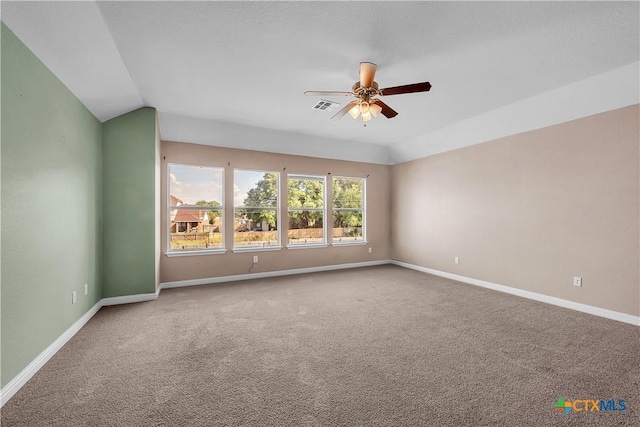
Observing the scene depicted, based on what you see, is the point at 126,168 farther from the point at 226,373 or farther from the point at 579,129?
the point at 579,129

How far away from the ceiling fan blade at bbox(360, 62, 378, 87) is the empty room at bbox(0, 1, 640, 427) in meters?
0.02

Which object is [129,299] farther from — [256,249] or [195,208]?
[256,249]

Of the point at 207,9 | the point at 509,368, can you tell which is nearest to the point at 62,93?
the point at 207,9

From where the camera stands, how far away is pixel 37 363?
7.12 feet

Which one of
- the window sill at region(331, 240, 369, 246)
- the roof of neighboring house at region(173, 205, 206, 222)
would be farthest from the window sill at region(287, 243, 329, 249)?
the roof of neighboring house at region(173, 205, 206, 222)

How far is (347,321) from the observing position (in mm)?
3189

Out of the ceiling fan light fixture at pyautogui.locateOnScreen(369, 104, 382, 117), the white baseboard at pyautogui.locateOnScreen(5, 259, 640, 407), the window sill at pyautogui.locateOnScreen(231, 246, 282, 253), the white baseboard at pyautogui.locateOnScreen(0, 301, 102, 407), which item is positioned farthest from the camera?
the window sill at pyautogui.locateOnScreen(231, 246, 282, 253)

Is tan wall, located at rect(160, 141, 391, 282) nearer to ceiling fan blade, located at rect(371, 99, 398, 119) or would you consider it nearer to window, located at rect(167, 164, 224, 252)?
window, located at rect(167, 164, 224, 252)

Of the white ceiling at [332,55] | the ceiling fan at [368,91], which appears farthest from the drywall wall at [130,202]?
the ceiling fan at [368,91]

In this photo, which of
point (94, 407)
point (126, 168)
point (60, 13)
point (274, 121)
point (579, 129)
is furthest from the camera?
point (274, 121)

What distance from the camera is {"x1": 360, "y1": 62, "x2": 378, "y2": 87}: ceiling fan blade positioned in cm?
262

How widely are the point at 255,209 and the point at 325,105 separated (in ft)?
8.07

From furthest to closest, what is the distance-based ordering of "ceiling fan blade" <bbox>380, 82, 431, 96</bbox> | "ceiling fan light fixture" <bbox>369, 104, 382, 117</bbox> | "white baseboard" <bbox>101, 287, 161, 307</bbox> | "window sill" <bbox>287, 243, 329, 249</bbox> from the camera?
"window sill" <bbox>287, 243, 329, 249</bbox>
"white baseboard" <bbox>101, 287, 161, 307</bbox>
"ceiling fan light fixture" <bbox>369, 104, 382, 117</bbox>
"ceiling fan blade" <bbox>380, 82, 431, 96</bbox>

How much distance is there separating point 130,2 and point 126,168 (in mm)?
2452
